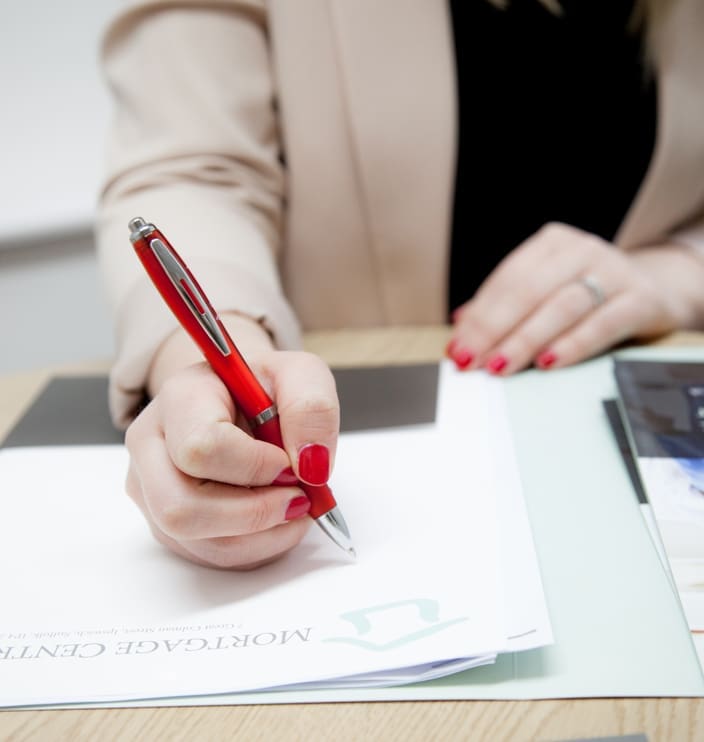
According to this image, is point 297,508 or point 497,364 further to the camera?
point 497,364

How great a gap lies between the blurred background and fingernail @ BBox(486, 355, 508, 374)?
79cm

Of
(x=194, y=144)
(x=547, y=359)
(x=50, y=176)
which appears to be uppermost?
(x=194, y=144)

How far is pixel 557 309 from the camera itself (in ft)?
1.76

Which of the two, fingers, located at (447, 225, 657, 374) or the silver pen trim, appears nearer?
the silver pen trim

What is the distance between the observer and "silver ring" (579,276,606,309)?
547mm

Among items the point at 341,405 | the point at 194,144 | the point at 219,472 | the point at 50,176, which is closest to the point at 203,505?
the point at 219,472

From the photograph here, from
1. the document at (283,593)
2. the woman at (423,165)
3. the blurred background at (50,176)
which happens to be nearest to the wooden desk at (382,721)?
the document at (283,593)

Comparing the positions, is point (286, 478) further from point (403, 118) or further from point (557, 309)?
point (403, 118)

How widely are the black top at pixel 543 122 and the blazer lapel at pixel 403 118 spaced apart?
2 cm

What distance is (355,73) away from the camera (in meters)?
0.67

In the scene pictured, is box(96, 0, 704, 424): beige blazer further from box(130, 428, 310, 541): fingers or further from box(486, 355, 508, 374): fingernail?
box(130, 428, 310, 541): fingers

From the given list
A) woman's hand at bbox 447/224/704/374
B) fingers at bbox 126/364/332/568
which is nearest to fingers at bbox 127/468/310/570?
fingers at bbox 126/364/332/568

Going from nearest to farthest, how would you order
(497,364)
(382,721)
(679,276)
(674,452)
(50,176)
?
(382,721) < (674,452) < (497,364) < (679,276) < (50,176)

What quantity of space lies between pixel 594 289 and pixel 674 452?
0.18 metres
